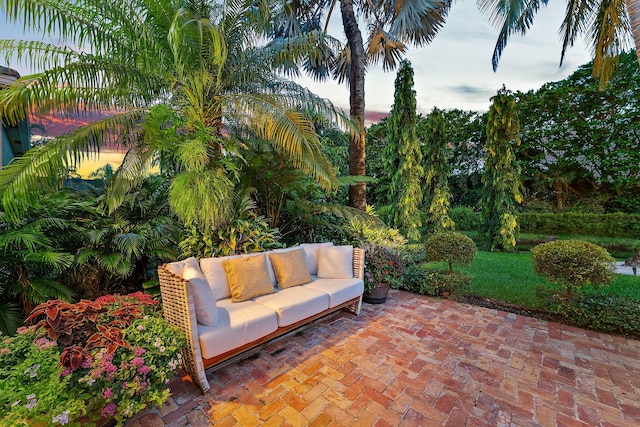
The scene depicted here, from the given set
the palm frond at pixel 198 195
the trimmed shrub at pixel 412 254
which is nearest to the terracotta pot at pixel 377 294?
the trimmed shrub at pixel 412 254

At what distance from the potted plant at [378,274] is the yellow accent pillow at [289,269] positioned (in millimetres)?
1134

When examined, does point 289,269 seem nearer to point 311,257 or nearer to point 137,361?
point 311,257

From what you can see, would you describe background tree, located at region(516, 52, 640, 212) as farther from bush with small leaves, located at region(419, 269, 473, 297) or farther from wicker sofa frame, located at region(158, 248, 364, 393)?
wicker sofa frame, located at region(158, 248, 364, 393)

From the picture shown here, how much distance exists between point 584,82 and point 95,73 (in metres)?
12.8

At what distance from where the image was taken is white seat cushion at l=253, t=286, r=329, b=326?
9.47 feet

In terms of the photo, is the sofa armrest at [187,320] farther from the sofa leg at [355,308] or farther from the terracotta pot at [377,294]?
the terracotta pot at [377,294]

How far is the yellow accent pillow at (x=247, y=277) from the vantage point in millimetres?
3025

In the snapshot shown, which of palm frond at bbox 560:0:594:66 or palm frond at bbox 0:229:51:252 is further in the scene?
palm frond at bbox 560:0:594:66

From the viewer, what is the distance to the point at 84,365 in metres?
1.67

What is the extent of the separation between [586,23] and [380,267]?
5.48 meters

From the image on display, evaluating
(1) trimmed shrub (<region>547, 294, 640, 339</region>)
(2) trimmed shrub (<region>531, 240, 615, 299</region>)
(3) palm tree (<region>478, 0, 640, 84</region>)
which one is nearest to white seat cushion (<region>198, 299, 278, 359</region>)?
(2) trimmed shrub (<region>531, 240, 615, 299</region>)

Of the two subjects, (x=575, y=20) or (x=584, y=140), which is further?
(x=584, y=140)

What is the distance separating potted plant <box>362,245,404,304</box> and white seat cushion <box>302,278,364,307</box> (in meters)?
0.49

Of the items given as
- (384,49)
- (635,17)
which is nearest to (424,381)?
(635,17)
